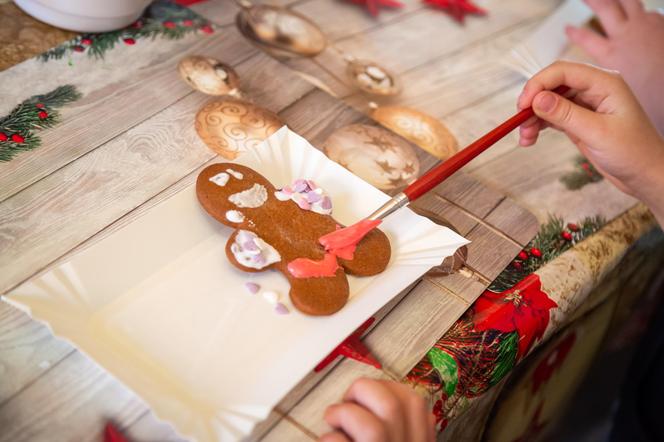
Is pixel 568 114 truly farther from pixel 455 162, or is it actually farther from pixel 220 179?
pixel 220 179

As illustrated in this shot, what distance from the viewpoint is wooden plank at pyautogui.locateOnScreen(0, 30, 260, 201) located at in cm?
74

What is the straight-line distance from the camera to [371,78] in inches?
40.7

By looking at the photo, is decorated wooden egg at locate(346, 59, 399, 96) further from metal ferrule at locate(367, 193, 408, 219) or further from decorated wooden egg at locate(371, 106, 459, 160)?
metal ferrule at locate(367, 193, 408, 219)

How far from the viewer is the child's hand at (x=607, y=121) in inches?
33.4

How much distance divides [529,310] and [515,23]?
0.68 m

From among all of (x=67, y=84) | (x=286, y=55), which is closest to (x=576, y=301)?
(x=286, y=55)

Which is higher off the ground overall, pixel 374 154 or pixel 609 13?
pixel 609 13

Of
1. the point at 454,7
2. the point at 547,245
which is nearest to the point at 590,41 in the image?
the point at 454,7

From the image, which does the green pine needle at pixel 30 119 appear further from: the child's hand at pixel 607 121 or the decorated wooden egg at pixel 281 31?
the child's hand at pixel 607 121

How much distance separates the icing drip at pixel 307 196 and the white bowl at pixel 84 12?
1.22 ft

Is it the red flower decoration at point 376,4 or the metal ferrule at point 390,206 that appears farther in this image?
the red flower decoration at point 376,4

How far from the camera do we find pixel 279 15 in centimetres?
107

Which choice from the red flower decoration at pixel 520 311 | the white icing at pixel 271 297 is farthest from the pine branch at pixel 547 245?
the white icing at pixel 271 297

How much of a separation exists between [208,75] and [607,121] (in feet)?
1.74
